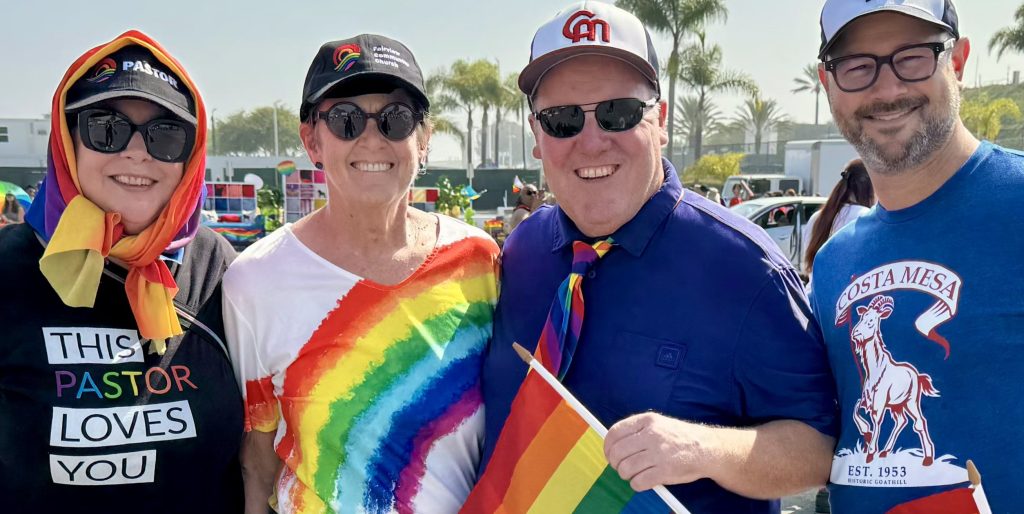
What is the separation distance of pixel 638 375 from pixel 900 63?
1.16m

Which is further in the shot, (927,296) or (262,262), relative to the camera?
(262,262)

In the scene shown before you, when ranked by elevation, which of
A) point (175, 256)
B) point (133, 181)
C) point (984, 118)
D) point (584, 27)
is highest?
point (984, 118)

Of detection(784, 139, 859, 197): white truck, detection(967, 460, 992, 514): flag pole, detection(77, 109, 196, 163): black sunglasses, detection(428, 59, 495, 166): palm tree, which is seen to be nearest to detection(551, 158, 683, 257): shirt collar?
detection(967, 460, 992, 514): flag pole

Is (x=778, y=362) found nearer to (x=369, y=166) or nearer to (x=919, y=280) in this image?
(x=919, y=280)

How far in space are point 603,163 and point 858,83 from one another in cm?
78

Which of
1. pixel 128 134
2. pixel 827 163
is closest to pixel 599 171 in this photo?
pixel 128 134

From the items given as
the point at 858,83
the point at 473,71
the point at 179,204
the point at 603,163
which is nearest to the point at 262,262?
the point at 179,204

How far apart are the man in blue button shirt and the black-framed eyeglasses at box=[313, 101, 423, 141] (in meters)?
0.42

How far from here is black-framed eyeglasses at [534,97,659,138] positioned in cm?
227

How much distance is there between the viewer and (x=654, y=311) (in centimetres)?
212

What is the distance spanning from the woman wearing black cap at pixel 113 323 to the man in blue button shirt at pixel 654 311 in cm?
96

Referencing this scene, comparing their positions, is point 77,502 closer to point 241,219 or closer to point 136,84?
point 136,84

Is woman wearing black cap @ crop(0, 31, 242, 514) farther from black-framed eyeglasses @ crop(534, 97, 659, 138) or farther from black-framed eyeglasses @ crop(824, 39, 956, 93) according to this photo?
black-framed eyeglasses @ crop(824, 39, 956, 93)

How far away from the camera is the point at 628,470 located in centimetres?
176
